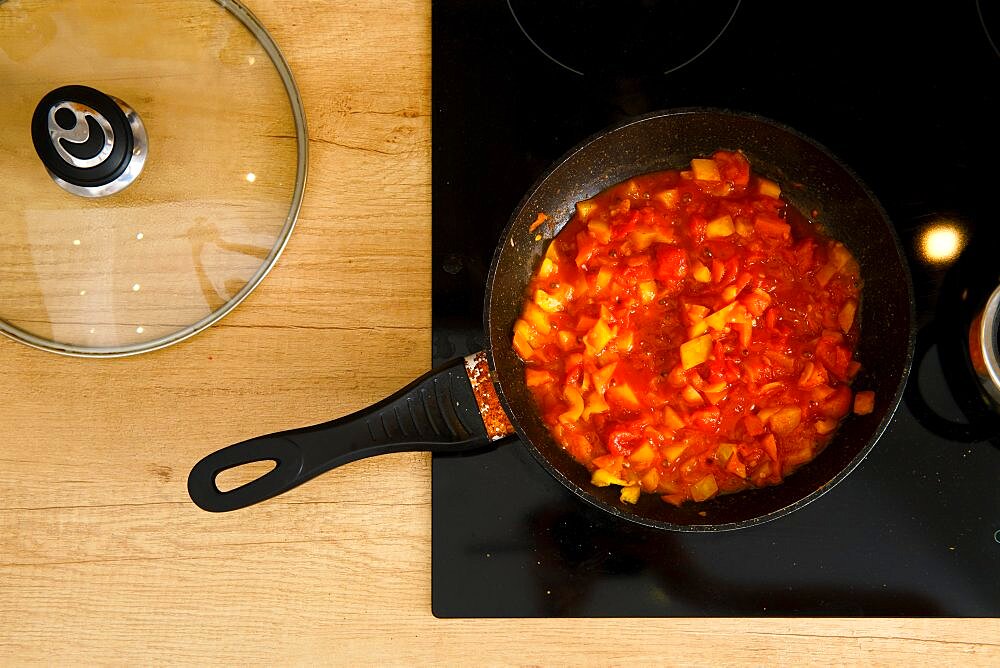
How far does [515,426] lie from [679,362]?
0.27 m

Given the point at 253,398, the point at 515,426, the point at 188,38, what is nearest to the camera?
the point at 515,426

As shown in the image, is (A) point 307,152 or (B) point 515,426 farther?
(A) point 307,152

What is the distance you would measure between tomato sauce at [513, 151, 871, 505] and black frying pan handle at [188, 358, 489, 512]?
0.45 ft

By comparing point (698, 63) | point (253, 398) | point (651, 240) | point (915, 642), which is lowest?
point (915, 642)

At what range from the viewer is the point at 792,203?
1.27 metres

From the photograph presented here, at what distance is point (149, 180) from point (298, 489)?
0.52 m

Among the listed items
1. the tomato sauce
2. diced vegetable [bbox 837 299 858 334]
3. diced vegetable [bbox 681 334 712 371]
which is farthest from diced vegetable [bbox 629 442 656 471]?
diced vegetable [bbox 837 299 858 334]

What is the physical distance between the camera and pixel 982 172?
1.27 metres

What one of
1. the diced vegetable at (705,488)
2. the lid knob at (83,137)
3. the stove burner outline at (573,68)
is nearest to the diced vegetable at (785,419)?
the diced vegetable at (705,488)

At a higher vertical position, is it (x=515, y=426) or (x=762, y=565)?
(x=515, y=426)

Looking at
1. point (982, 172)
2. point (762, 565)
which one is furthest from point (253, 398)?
point (982, 172)

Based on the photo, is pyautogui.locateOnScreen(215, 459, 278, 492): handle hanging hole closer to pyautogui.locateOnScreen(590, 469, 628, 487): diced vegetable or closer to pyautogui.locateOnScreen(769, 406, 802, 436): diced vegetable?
pyautogui.locateOnScreen(590, 469, 628, 487): diced vegetable

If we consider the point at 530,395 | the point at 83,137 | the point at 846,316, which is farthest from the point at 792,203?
the point at 83,137

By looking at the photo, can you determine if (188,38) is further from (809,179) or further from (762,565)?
(762,565)
